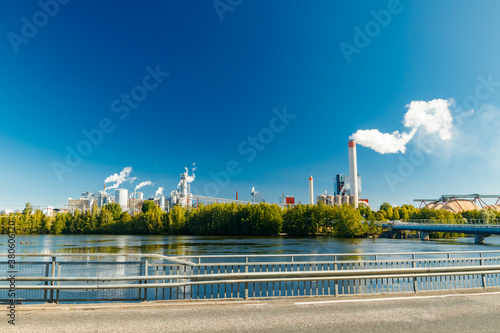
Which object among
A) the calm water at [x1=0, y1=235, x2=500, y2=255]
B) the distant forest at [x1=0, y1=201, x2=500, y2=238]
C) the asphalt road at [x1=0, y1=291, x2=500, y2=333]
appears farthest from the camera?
the distant forest at [x1=0, y1=201, x2=500, y2=238]

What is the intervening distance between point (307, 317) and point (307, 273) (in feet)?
5.30

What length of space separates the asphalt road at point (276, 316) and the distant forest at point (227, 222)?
97.9 meters

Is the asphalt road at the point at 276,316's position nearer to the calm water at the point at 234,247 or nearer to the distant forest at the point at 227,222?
the calm water at the point at 234,247

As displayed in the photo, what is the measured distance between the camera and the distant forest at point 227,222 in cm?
11062

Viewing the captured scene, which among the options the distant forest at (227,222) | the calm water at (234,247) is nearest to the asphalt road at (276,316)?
the calm water at (234,247)

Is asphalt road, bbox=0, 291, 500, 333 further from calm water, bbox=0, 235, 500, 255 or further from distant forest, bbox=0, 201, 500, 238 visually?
distant forest, bbox=0, 201, 500, 238

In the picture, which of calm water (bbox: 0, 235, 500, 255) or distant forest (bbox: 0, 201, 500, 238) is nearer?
calm water (bbox: 0, 235, 500, 255)

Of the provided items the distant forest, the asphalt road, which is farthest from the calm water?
the asphalt road

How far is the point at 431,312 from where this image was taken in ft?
28.7

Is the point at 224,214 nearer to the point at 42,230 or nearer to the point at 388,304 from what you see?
the point at 42,230

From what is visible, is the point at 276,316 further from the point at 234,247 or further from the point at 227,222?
the point at 227,222

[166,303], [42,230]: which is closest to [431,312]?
[166,303]

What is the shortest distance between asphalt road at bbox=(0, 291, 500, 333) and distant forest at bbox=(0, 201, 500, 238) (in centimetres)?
9790

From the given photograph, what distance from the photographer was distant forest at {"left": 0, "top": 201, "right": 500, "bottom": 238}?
363 ft
